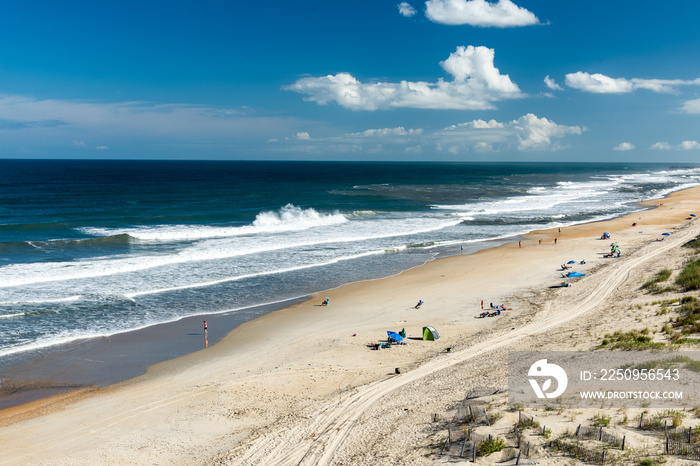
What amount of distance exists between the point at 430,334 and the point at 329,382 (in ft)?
18.8

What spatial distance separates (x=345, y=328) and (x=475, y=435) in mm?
12274

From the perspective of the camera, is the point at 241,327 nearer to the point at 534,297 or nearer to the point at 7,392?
the point at 7,392

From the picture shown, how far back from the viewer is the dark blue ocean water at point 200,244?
25.3m

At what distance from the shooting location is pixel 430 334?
2038 cm

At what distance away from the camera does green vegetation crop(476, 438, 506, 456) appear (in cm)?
998

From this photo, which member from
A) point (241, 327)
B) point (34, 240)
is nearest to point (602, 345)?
point (241, 327)

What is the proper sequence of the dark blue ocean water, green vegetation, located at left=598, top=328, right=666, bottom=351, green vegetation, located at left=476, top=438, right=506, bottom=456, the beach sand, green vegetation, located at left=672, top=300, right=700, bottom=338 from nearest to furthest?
green vegetation, located at left=476, top=438, right=506, bottom=456, the beach sand, green vegetation, located at left=598, top=328, right=666, bottom=351, green vegetation, located at left=672, top=300, right=700, bottom=338, the dark blue ocean water

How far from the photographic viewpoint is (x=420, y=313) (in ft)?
80.6

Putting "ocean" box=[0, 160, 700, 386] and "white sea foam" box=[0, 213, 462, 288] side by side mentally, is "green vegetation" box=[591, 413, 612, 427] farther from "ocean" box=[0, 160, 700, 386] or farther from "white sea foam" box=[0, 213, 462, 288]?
"white sea foam" box=[0, 213, 462, 288]

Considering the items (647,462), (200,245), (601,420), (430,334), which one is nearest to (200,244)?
(200,245)

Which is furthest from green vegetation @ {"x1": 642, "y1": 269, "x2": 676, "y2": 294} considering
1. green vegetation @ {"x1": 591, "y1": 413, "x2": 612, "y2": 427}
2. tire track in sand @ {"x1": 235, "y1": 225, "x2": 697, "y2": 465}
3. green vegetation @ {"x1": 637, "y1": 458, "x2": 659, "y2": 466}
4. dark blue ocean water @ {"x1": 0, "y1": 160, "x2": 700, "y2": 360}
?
dark blue ocean water @ {"x1": 0, "y1": 160, "x2": 700, "y2": 360}

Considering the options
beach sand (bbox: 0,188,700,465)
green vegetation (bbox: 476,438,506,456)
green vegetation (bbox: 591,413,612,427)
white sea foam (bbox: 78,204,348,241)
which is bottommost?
beach sand (bbox: 0,188,700,465)

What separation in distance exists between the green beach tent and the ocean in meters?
9.47

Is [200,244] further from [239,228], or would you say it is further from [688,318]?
[688,318]
